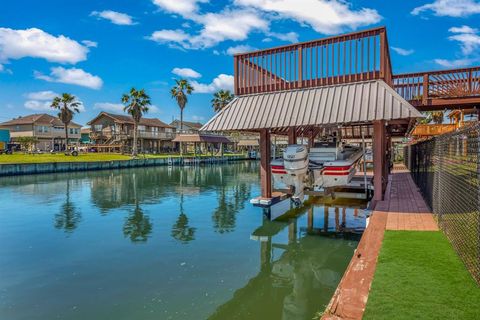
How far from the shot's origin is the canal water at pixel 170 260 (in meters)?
6.56

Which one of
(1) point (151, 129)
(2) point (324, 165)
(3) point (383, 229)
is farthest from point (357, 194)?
(1) point (151, 129)

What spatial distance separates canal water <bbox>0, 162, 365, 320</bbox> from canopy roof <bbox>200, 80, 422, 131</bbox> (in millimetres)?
3776

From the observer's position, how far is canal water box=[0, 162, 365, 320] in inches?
258

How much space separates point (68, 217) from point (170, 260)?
27.6 feet

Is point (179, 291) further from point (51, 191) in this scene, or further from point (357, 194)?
point (51, 191)

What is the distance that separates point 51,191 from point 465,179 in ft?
80.6

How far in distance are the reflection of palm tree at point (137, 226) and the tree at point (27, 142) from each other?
5068 cm

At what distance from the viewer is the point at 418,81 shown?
15.6m

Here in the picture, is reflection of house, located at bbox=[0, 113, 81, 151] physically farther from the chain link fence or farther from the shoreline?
the chain link fence

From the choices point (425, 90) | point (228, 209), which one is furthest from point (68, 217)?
point (425, 90)

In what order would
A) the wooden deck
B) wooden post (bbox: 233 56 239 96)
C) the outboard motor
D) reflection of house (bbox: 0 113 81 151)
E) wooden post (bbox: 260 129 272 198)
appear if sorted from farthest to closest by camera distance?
reflection of house (bbox: 0 113 81 151)
wooden post (bbox: 233 56 239 96)
wooden post (bbox: 260 129 272 198)
the outboard motor
the wooden deck

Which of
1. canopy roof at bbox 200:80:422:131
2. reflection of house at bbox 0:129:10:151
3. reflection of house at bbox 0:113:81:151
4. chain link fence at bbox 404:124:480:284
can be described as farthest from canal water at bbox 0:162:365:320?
reflection of house at bbox 0:113:81:151

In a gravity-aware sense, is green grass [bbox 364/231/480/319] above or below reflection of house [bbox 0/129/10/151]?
below

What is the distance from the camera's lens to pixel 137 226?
44.2 feet
